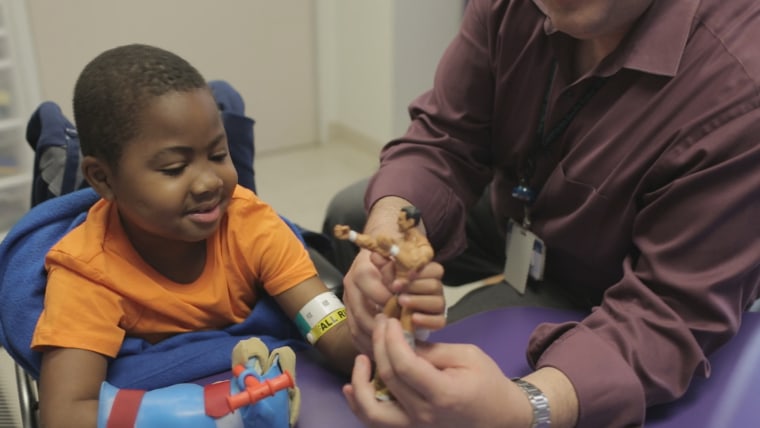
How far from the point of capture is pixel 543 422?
0.77m

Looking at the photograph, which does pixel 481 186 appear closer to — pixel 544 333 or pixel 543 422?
pixel 544 333

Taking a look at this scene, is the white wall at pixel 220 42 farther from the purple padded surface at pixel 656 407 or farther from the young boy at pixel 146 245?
the purple padded surface at pixel 656 407

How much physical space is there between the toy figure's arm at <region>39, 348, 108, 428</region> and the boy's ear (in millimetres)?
224

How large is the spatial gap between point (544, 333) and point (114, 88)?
2.17 ft

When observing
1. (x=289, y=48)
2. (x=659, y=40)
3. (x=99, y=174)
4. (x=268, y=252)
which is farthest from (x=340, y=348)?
(x=289, y=48)

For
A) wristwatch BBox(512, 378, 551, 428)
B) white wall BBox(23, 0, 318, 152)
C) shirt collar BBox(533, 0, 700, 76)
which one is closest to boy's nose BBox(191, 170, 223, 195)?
wristwatch BBox(512, 378, 551, 428)

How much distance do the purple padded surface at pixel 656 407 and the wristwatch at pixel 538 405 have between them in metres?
0.18

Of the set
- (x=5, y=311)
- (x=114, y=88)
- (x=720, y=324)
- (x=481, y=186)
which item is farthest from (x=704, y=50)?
(x=5, y=311)

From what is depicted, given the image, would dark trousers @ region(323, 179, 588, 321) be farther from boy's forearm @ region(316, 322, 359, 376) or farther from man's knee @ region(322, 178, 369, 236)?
boy's forearm @ region(316, 322, 359, 376)

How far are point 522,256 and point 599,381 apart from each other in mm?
419

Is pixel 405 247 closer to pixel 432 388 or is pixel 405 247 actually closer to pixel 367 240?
pixel 367 240

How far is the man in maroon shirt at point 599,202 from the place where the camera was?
0.73 meters

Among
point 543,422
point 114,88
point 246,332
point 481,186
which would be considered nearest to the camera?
point 543,422

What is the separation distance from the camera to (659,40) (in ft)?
3.08
